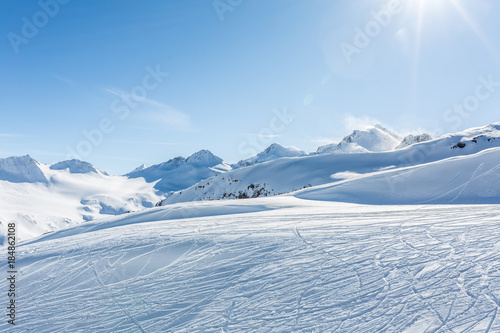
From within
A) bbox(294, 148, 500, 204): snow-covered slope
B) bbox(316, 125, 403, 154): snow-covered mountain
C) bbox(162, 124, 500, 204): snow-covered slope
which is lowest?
bbox(294, 148, 500, 204): snow-covered slope

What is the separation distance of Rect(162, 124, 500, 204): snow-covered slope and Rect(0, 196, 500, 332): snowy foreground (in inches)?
956

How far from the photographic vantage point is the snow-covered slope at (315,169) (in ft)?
111

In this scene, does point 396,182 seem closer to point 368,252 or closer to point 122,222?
point 368,252

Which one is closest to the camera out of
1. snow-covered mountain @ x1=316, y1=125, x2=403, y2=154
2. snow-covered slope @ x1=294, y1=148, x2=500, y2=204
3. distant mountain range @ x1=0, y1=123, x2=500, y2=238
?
snow-covered slope @ x1=294, y1=148, x2=500, y2=204

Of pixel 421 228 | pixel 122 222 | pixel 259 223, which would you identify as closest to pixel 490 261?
pixel 421 228

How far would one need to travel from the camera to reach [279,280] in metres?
5.61

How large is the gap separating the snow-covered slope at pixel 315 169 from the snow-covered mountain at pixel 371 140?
4351 inches

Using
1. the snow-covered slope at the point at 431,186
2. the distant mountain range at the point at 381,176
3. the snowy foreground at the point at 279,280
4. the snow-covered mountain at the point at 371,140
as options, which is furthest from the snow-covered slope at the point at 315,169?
the snow-covered mountain at the point at 371,140

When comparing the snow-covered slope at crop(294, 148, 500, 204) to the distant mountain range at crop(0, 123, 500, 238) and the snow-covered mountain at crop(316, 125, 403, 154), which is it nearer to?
the distant mountain range at crop(0, 123, 500, 238)

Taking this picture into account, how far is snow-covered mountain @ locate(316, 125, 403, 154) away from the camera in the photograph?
154m

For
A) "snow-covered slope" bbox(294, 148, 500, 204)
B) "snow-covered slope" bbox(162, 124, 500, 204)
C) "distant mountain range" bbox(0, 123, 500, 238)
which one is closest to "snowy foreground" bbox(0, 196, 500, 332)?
"snow-covered slope" bbox(294, 148, 500, 204)

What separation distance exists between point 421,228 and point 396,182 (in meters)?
11.9

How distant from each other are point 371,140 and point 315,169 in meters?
147

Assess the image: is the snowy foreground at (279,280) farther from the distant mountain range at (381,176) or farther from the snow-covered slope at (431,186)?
the distant mountain range at (381,176)
